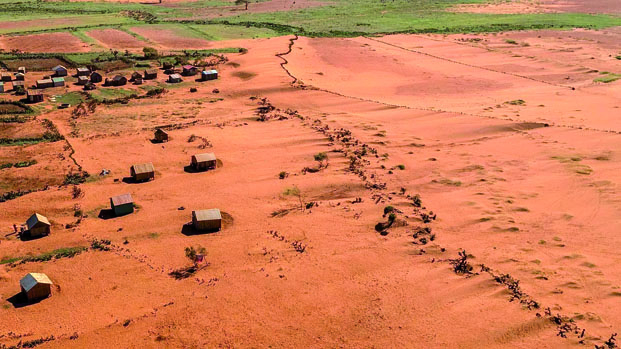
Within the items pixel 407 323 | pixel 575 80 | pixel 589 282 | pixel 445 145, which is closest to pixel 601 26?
pixel 575 80

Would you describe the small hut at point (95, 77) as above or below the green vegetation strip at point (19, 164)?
above

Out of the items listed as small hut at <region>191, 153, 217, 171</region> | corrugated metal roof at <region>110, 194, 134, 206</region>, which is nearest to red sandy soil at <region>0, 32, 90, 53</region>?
small hut at <region>191, 153, 217, 171</region>

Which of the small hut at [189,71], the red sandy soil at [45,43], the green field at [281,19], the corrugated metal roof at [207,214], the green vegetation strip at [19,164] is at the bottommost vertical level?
the green vegetation strip at [19,164]

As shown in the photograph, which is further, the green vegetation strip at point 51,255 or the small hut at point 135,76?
the small hut at point 135,76

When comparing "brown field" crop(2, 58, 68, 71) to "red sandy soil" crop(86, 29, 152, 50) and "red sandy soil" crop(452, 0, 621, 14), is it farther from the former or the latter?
"red sandy soil" crop(452, 0, 621, 14)

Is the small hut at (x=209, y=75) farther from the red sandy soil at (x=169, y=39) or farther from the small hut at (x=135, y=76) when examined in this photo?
the red sandy soil at (x=169, y=39)

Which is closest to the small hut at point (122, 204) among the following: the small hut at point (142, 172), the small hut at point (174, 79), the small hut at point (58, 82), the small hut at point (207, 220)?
the small hut at point (142, 172)

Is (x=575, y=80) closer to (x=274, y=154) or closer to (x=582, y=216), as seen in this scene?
(x=582, y=216)
